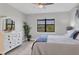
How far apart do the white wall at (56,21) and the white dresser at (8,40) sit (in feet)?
1.88

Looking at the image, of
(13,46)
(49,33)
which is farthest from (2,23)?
(49,33)

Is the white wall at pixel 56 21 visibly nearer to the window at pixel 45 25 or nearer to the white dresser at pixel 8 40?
the window at pixel 45 25

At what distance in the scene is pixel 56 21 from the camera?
8.88ft

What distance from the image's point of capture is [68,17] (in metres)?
2.62

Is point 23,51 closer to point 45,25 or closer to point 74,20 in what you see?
point 45,25

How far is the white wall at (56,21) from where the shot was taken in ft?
8.53

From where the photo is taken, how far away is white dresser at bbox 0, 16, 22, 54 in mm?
2756

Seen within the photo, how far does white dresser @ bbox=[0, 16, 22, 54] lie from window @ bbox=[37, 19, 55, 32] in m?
0.76

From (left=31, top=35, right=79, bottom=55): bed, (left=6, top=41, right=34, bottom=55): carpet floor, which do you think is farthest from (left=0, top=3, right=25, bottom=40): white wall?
(left=31, top=35, right=79, bottom=55): bed

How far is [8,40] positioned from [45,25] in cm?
122

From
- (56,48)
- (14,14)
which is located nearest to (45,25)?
(56,48)

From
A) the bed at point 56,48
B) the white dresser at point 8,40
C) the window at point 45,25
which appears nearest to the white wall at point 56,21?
the window at point 45,25

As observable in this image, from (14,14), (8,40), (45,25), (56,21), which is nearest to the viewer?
(45,25)
